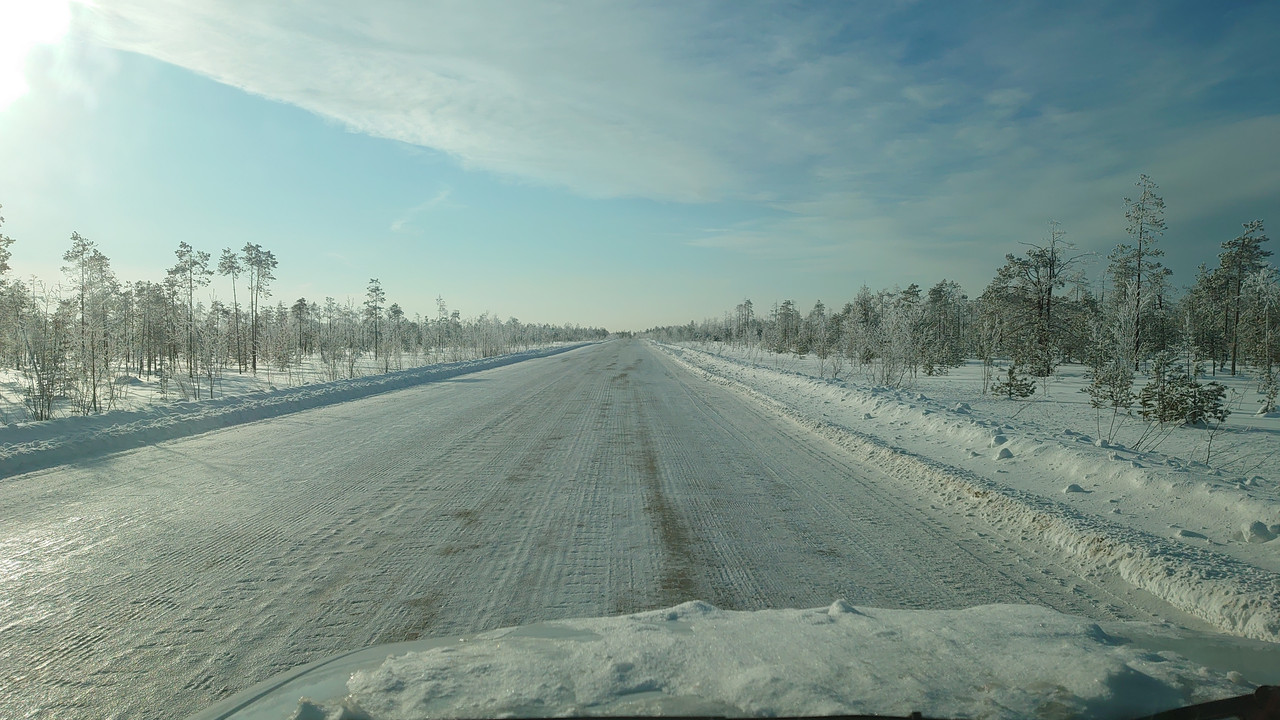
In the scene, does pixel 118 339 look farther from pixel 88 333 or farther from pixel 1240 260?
pixel 1240 260

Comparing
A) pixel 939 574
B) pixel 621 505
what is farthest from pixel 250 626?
pixel 939 574

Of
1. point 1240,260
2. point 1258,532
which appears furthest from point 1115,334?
point 1240,260

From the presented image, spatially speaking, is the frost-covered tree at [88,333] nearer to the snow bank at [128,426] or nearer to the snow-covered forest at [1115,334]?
the snow bank at [128,426]

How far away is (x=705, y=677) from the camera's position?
2344 mm

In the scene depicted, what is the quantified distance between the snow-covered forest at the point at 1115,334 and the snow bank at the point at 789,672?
9988 millimetres

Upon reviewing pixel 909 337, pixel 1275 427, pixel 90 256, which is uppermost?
pixel 90 256

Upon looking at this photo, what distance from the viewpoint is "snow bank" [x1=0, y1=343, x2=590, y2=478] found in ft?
24.4

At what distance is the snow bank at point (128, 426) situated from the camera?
7434 mm

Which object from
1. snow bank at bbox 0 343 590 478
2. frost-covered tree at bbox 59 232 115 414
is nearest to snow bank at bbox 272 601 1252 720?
snow bank at bbox 0 343 590 478

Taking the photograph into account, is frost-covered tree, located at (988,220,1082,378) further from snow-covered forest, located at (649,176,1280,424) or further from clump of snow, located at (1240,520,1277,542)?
clump of snow, located at (1240,520,1277,542)

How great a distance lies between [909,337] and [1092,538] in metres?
15.9

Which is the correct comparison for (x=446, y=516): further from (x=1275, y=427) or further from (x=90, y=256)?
(x=90, y=256)

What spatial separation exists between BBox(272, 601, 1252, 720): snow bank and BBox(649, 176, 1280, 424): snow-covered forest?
999 cm

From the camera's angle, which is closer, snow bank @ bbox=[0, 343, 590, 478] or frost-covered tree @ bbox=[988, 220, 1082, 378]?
snow bank @ bbox=[0, 343, 590, 478]
